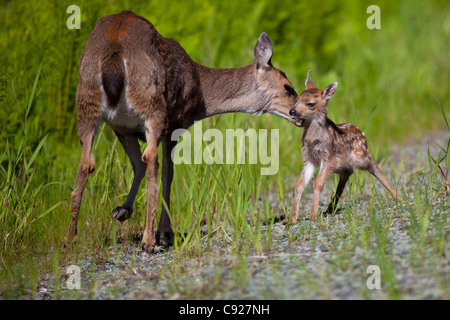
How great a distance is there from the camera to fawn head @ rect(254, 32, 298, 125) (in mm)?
7602

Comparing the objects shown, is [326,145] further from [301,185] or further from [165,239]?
[165,239]

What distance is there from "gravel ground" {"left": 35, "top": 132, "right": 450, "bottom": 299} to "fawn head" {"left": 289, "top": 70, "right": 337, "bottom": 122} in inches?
50.3

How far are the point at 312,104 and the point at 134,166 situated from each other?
197 centimetres

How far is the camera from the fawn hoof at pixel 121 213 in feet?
22.0

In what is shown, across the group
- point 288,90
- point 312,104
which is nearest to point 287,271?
point 312,104

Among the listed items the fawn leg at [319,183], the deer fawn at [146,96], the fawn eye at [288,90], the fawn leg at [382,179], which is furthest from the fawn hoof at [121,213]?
the fawn leg at [382,179]

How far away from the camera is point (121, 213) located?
22.0 feet

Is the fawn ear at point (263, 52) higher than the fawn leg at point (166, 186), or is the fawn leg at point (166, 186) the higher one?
the fawn ear at point (263, 52)

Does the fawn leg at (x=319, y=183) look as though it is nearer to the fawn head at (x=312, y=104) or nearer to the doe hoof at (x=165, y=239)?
the fawn head at (x=312, y=104)

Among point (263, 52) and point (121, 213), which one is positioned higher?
point (263, 52)

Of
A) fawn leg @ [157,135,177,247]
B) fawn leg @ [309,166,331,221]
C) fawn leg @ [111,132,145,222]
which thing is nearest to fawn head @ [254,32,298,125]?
fawn leg @ [309,166,331,221]

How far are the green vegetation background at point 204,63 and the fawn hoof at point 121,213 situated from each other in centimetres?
15
